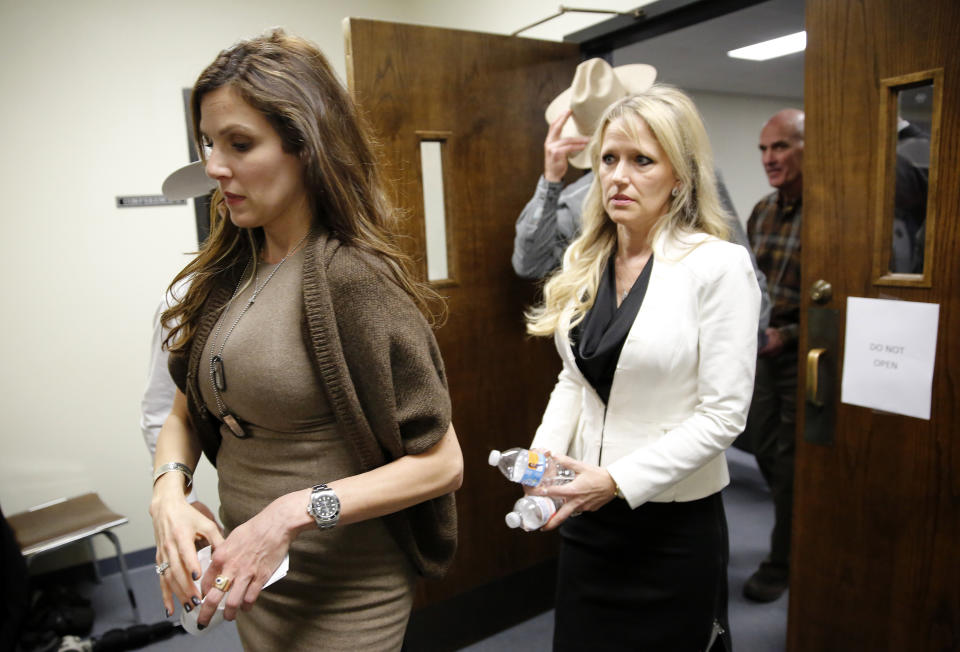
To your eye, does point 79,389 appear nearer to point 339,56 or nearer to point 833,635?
point 339,56

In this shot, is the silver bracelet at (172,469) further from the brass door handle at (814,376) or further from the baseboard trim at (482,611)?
the brass door handle at (814,376)

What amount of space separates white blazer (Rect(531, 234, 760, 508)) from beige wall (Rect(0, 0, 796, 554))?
66.5 inches

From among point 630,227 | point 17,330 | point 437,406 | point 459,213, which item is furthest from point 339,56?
point 437,406

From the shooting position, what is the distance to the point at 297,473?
3.05ft

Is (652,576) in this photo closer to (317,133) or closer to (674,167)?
(674,167)

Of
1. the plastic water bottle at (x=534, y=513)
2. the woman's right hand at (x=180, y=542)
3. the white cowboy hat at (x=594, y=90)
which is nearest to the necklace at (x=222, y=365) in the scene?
the woman's right hand at (x=180, y=542)

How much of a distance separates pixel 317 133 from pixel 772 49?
16.0 ft

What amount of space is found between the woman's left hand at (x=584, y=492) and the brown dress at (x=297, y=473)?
42 centimetres

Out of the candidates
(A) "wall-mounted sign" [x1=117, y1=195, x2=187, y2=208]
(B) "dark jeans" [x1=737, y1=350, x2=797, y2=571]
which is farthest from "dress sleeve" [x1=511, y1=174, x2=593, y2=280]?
(A) "wall-mounted sign" [x1=117, y1=195, x2=187, y2=208]

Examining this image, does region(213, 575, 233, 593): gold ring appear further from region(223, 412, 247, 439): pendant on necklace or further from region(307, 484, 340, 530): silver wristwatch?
region(223, 412, 247, 439): pendant on necklace

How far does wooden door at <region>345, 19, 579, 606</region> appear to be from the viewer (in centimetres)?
205

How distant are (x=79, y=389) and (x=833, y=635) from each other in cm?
298

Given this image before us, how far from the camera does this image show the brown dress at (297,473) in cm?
90

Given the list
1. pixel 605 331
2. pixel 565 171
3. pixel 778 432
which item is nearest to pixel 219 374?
pixel 605 331
